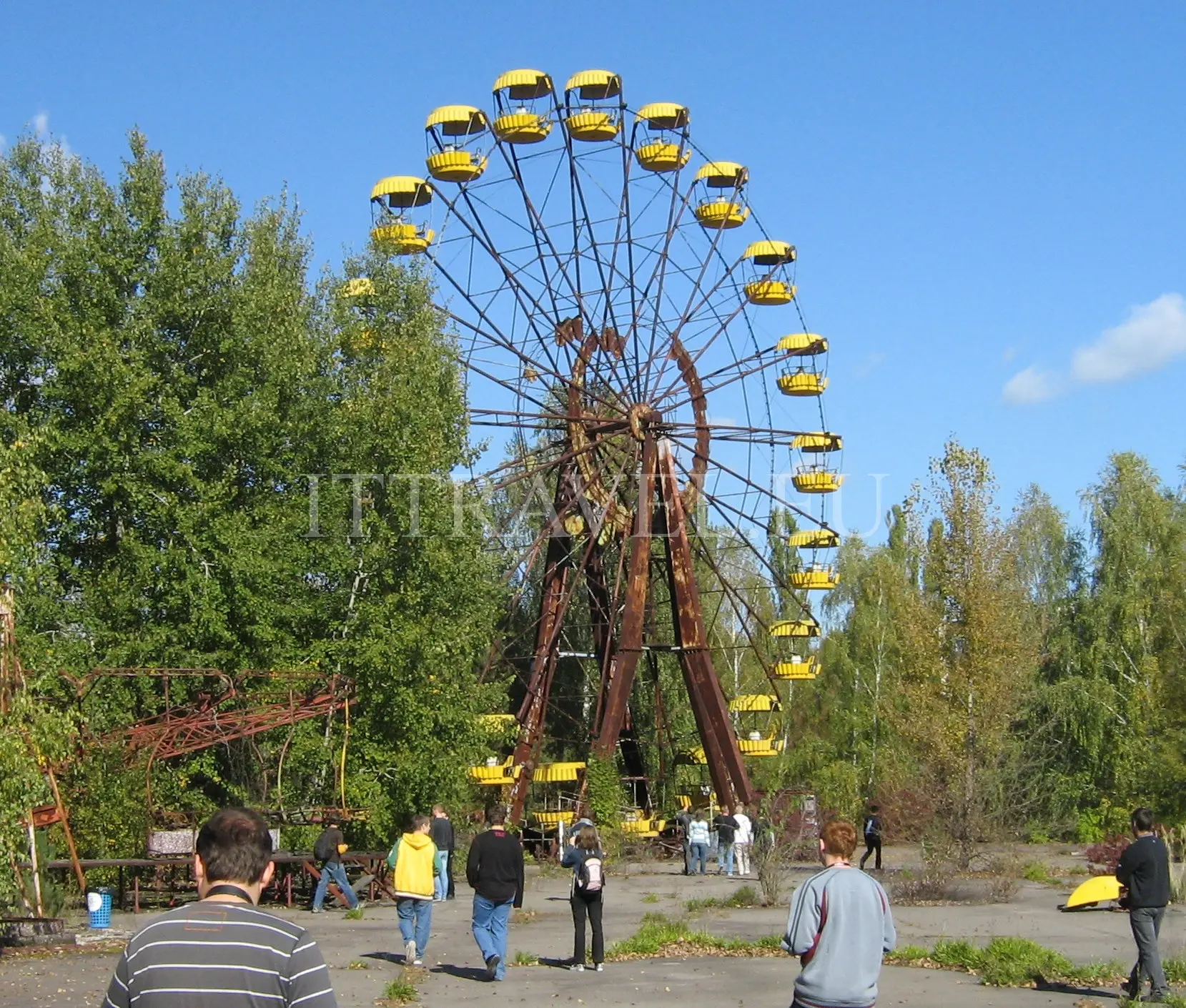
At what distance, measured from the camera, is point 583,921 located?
44.3 feet

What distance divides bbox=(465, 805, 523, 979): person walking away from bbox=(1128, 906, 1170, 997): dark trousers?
15.9 feet

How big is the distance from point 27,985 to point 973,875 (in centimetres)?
1517

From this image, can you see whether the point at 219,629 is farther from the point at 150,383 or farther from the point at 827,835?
the point at 827,835

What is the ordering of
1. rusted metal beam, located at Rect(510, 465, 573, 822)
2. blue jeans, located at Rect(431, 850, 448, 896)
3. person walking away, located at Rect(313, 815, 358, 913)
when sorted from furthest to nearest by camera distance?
1. rusted metal beam, located at Rect(510, 465, 573, 822)
2. blue jeans, located at Rect(431, 850, 448, 896)
3. person walking away, located at Rect(313, 815, 358, 913)

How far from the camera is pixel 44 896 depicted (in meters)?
16.9

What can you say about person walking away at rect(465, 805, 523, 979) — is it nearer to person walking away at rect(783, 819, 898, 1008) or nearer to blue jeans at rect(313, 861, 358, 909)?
person walking away at rect(783, 819, 898, 1008)

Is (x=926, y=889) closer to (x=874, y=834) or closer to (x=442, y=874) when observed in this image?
(x=874, y=834)

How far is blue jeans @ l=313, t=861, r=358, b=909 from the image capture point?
64.4 feet

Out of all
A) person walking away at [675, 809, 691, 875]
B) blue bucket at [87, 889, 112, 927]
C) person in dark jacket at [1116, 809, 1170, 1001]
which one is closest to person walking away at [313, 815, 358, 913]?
blue bucket at [87, 889, 112, 927]

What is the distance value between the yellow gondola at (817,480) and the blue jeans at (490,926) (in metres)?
22.0

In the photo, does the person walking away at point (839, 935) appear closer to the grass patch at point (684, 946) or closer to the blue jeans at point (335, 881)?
the grass patch at point (684, 946)

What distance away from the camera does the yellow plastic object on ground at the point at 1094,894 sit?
59.2 ft

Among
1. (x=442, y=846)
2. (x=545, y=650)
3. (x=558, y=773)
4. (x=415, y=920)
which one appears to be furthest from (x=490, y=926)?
(x=558, y=773)

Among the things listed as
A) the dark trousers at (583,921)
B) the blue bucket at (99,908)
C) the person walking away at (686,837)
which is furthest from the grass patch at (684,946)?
the person walking away at (686,837)
